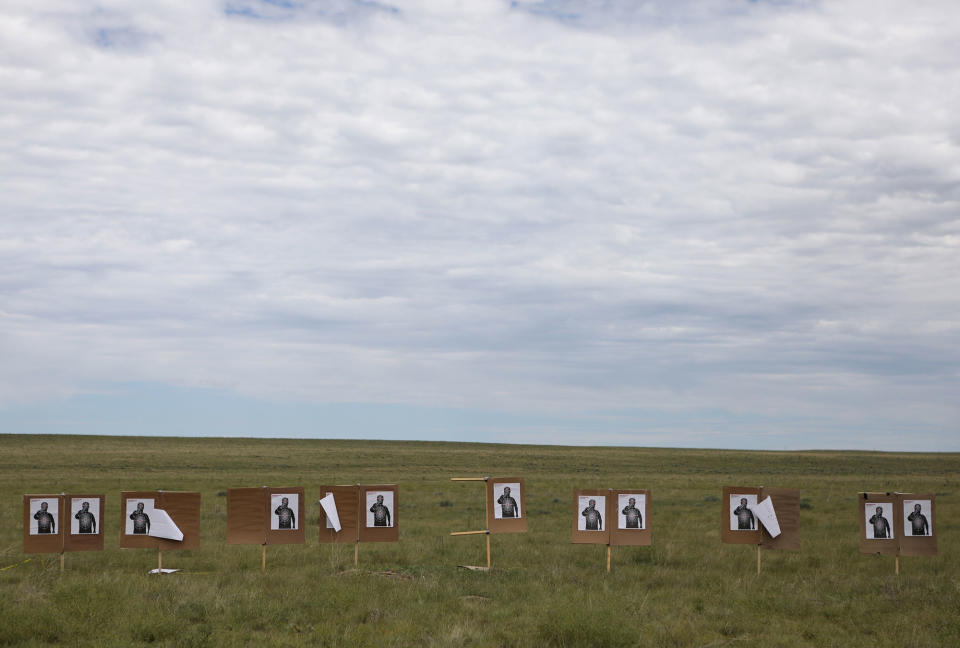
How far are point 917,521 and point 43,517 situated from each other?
17.8 m

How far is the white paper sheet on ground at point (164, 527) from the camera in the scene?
54.7 feet

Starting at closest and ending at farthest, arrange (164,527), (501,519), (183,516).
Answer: (164,527)
(183,516)
(501,519)

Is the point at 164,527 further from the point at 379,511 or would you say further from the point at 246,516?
the point at 379,511

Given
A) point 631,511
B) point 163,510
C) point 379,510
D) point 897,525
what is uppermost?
point 163,510

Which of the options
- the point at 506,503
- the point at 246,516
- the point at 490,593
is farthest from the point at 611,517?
the point at 246,516

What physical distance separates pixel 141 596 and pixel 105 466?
165ft

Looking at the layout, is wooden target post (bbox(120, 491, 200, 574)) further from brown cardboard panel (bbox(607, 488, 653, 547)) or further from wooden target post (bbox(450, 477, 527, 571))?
brown cardboard panel (bbox(607, 488, 653, 547))

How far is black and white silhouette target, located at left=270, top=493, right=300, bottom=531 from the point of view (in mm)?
17589

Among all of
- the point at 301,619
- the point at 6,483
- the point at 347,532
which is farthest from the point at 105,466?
the point at 301,619

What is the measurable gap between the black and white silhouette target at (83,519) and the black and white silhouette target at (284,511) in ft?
11.2

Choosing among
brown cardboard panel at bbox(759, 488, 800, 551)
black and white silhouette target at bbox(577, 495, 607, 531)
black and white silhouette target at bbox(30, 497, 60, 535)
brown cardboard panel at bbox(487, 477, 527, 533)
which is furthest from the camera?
black and white silhouette target at bbox(577, 495, 607, 531)

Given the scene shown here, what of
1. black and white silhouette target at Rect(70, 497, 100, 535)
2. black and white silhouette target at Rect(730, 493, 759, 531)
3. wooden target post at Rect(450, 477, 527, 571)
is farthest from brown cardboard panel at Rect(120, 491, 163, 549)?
black and white silhouette target at Rect(730, 493, 759, 531)

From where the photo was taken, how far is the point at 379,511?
1797 cm

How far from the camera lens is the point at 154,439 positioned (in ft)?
377
